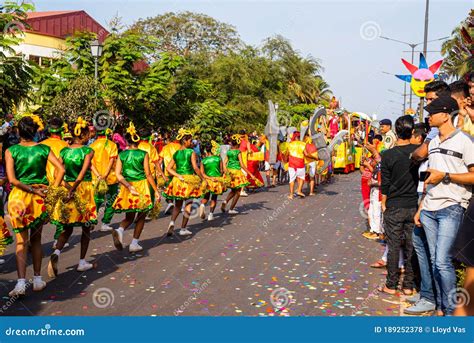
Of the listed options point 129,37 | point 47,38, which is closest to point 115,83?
point 129,37

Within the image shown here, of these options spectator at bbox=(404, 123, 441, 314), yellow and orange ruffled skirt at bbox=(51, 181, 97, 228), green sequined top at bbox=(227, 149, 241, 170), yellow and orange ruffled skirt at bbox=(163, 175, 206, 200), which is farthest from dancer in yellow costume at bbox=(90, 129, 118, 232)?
spectator at bbox=(404, 123, 441, 314)

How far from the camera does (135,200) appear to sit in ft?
27.7

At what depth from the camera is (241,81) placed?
39812 mm

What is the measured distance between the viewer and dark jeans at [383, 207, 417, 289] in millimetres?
6215

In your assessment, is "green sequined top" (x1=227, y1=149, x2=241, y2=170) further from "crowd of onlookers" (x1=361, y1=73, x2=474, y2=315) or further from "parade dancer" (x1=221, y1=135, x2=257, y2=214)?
"crowd of onlookers" (x1=361, y1=73, x2=474, y2=315)

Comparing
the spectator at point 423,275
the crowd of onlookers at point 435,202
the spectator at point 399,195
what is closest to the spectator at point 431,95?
the crowd of onlookers at point 435,202

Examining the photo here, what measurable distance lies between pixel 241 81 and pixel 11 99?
87.1 ft

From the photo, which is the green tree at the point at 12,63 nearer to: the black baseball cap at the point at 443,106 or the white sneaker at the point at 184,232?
the white sneaker at the point at 184,232

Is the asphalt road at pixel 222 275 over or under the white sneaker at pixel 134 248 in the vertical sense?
under

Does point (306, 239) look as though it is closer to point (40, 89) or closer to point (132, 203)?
point (132, 203)

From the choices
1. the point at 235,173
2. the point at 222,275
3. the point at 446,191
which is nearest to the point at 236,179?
the point at 235,173

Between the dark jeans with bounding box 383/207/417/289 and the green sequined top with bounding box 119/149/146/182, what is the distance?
4.10 metres

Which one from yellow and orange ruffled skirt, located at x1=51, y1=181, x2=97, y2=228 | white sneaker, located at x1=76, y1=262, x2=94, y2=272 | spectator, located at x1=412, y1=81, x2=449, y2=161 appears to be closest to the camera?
spectator, located at x1=412, y1=81, x2=449, y2=161

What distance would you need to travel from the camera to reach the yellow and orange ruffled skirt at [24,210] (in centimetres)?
598
